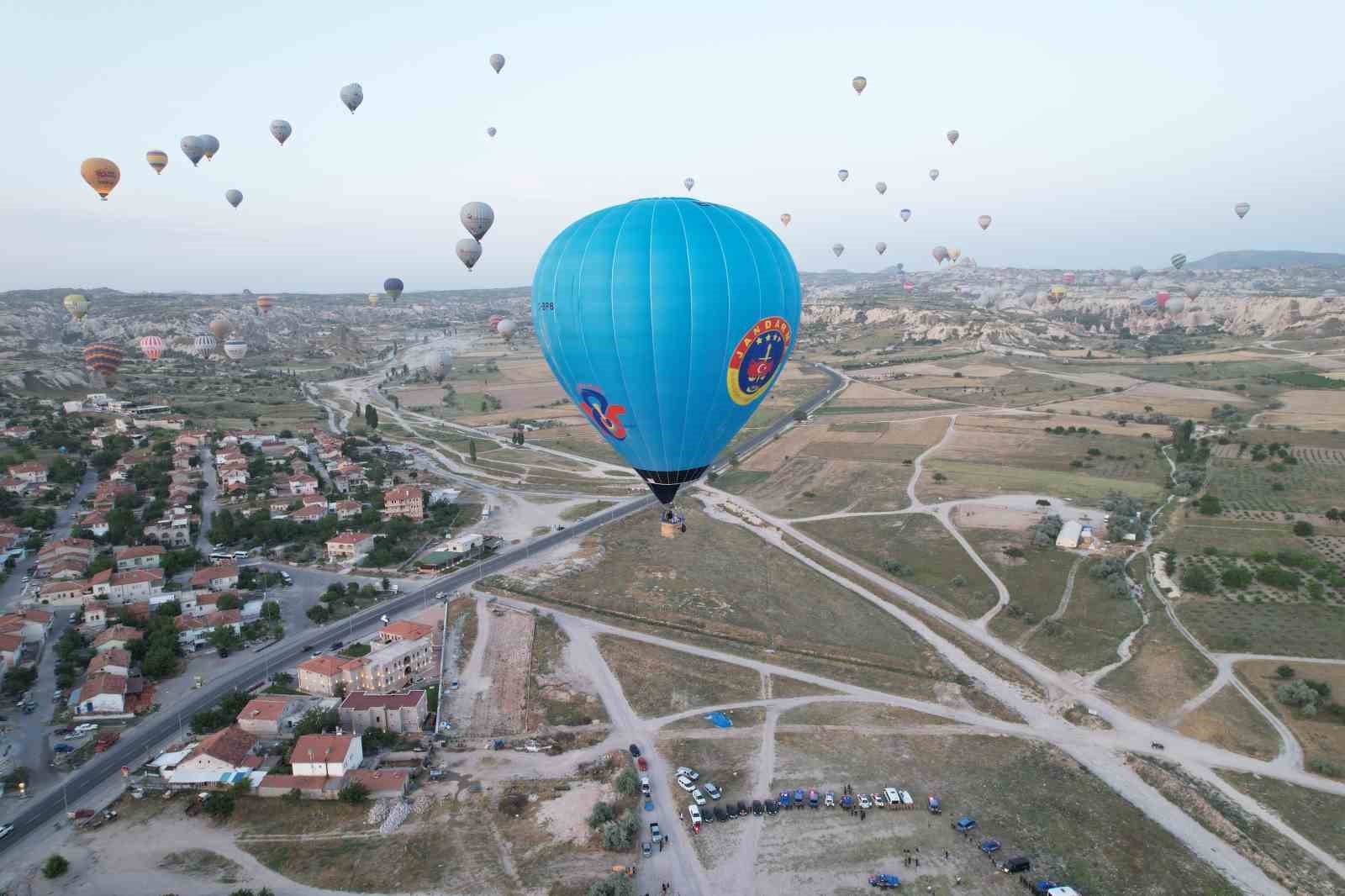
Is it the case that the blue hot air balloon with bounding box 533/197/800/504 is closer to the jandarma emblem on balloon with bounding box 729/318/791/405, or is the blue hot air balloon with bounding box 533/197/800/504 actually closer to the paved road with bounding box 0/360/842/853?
the jandarma emblem on balloon with bounding box 729/318/791/405

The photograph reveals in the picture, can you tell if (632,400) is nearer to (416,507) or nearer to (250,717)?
(250,717)

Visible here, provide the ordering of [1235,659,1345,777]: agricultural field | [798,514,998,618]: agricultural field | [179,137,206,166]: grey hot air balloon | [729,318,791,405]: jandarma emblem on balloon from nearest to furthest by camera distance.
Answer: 1. [729,318,791,405]: jandarma emblem on balloon
2. [1235,659,1345,777]: agricultural field
3. [798,514,998,618]: agricultural field
4. [179,137,206,166]: grey hot air balloon

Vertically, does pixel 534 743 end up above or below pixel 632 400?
below

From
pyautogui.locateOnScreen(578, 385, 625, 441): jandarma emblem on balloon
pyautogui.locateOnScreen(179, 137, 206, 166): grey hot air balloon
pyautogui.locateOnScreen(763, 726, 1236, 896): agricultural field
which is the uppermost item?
pyautogui.locateOnScreen(179, 137, 206, 166): grey hot air balloon

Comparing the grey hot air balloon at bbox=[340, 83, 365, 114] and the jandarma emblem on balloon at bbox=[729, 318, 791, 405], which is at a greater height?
the grey hot air balloon at bbox=[340, 83, 365, 114]

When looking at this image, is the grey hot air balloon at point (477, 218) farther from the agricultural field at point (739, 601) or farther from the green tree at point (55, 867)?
the green tree at point (55, 867)

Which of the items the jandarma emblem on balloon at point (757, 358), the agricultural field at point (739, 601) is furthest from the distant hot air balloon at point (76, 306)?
the jandarma emblem on balloon at point (757, 358)

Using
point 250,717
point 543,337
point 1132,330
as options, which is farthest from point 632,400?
point 1132,330

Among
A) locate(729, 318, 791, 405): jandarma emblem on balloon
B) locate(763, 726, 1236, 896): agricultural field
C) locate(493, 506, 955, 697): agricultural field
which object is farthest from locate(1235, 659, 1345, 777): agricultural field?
locate(729, 318, 791, 405): jandarma emblem on balloon
